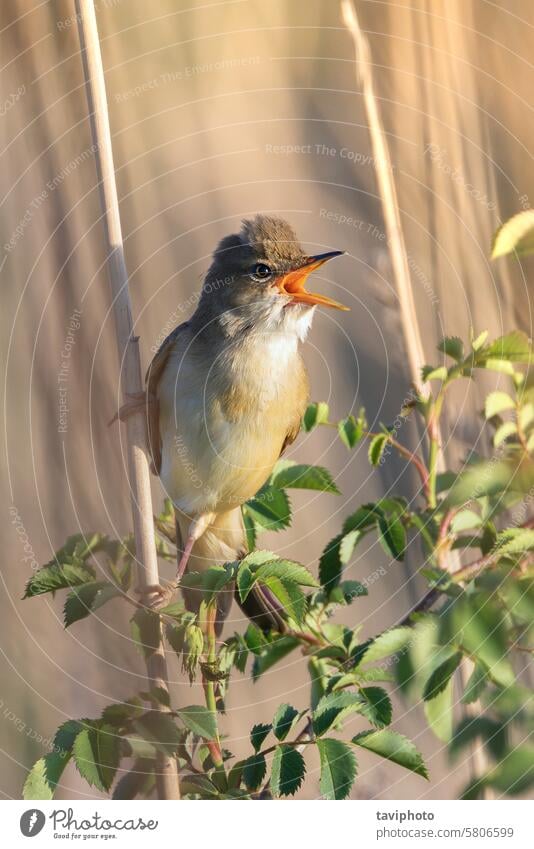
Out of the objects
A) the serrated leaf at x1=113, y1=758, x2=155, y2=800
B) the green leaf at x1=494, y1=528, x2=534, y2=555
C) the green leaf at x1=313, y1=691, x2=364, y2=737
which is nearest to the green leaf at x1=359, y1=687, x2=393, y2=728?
the green leaf at x1=313, y1=691, x2=364, y2=737

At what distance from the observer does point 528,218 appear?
140cm

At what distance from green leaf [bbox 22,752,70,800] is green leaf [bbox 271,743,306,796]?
0.28 metres

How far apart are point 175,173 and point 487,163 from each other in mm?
653

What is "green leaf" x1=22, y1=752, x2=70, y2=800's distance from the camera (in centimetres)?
113

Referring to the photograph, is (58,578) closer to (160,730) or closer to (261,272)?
(160,730)

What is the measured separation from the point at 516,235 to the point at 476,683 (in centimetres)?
71

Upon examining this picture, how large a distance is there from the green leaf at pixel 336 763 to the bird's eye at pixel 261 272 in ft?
2.93

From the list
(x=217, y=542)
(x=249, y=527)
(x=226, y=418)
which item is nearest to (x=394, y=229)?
(x=226, y=418)

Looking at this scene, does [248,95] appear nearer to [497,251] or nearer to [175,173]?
[175,173]

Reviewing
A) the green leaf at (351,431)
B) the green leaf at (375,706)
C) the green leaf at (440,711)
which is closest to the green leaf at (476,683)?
the green leaf at (440,711)

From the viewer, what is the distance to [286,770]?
42.8 inches

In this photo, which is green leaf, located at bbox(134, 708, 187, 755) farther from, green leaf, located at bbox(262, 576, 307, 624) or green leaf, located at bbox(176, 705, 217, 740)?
green leaf, located at bbox(262, 576, 307, 624)

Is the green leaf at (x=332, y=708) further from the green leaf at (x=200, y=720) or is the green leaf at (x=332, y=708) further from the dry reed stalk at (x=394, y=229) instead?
the dry reed stalk at (x=394, y=229)
